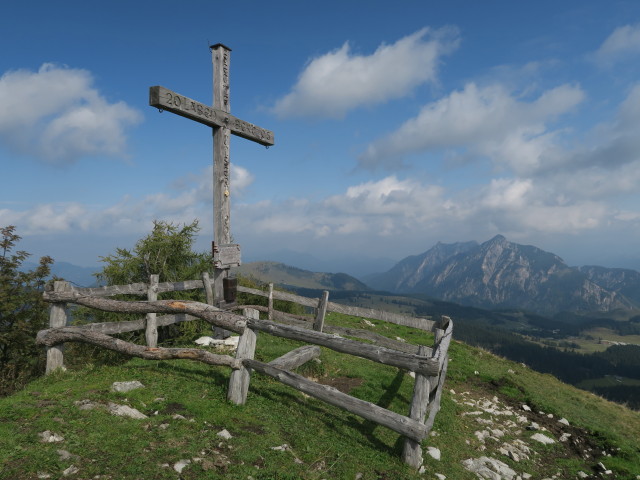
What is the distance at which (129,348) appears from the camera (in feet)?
23.9

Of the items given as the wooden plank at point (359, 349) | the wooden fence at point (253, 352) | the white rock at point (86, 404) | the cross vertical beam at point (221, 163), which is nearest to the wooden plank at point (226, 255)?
the cross vertical beam at point (221, 163)

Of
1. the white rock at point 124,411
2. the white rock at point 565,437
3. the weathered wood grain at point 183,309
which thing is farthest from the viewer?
the white rock at point 565,437

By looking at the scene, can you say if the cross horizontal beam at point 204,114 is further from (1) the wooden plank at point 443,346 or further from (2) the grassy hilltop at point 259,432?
(1) the wooden plank at point 443,346

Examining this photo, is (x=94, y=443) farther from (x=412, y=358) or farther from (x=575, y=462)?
(x=575, y=462)

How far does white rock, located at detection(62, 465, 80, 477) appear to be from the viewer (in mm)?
4316

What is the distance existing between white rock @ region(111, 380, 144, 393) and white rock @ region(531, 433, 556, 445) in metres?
9.35

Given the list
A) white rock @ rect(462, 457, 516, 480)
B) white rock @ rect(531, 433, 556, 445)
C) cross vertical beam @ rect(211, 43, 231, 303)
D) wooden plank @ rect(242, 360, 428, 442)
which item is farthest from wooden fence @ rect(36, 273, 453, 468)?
cross vertical beam @ rect(211, 43, 231, 303)

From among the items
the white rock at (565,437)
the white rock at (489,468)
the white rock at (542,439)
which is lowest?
the white rock at (565,437)

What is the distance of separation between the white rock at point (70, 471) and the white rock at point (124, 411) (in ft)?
4.52

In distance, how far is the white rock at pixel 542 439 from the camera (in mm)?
8882

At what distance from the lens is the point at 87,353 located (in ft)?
45.4

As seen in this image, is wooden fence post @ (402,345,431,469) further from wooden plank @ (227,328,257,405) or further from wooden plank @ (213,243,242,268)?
wooden plank @ (213,243,242,268)

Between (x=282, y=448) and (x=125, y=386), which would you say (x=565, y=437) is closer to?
(x=282, y=448)

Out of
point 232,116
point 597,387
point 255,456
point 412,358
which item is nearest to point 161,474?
point 255,456
